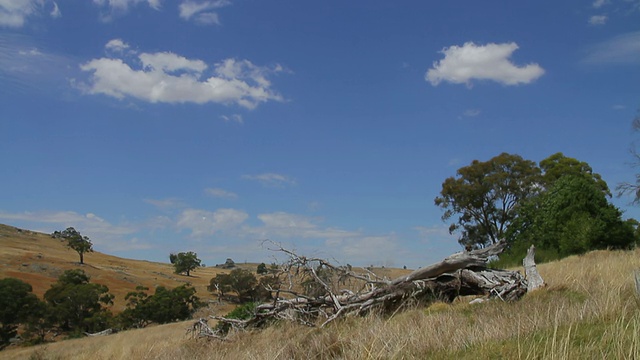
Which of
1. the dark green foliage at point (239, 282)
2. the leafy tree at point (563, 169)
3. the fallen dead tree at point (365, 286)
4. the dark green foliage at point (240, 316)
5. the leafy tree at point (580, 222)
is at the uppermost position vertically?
the leafy tree at point (563, 169)

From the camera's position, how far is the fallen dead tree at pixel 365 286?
→ 10766mm

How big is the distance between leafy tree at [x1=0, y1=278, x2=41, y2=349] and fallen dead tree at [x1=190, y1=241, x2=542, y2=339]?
50.2 m

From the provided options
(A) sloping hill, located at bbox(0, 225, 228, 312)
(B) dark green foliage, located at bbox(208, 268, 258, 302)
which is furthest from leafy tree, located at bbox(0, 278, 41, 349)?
(B) dark green foliage, located at bbox(208, 268, 258, 302)

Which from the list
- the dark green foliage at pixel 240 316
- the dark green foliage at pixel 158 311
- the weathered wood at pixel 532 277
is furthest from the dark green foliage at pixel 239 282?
the weathered wood at pixel 532 277

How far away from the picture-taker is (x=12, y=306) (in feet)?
170

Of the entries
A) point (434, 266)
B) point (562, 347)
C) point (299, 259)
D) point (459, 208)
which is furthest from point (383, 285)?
point (459, 208)

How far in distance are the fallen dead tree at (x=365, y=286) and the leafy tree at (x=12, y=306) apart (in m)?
50.2

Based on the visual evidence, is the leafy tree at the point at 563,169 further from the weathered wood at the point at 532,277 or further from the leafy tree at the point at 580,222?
the weathered wood at the point at 532,277

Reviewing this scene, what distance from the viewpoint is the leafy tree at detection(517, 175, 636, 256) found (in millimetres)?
24766

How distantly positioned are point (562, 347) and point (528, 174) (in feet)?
147

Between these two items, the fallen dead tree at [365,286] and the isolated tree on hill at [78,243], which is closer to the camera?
the fallen dead tree at [365,286]

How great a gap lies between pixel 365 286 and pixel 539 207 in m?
25.0

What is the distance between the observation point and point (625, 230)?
83.1ft

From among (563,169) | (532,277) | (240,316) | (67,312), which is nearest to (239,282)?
(67,312)
